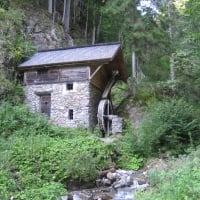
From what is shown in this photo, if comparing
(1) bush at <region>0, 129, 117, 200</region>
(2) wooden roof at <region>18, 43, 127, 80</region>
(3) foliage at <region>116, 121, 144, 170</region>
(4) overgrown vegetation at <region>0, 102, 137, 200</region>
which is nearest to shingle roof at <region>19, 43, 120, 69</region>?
(2) wooden roof at <region>18, 43, 127, 80</region>

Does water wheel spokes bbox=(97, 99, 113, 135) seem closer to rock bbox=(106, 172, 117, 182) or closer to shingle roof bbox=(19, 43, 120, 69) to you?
shingle roof bbox=(19, 43, 120, 69)

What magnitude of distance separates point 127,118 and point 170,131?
5884mm

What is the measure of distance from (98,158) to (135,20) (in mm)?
11591

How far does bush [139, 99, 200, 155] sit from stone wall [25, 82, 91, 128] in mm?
4247

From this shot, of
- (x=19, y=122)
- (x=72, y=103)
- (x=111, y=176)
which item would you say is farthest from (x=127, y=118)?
(x=111, y=176)

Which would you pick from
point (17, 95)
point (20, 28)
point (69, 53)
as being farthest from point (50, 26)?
point (17, 95)

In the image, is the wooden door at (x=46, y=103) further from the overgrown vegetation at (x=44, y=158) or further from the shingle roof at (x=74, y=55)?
the overgrown vegetation at (x=44, y=158)

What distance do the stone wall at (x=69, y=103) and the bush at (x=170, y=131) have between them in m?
4.25

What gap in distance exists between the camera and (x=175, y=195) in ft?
19.2

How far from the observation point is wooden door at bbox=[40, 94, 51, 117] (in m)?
19.7

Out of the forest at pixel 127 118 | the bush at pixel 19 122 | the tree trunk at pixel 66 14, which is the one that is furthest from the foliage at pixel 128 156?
the tree trunk at pixel 66 14

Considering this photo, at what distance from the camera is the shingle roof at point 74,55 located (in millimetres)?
18987

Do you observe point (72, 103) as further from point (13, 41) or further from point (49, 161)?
point (49, 161)

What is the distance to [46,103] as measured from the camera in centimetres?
1984
